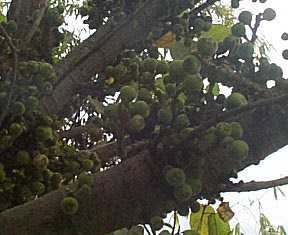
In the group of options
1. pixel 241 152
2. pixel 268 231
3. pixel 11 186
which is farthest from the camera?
pixel 268 231

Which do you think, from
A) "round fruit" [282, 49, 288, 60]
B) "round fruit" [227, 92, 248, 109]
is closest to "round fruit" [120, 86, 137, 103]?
"round fruit" [227, 92, 248, 109]

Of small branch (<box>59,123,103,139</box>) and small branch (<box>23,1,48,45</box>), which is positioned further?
small branch (<box>59,123,103,139</box>)

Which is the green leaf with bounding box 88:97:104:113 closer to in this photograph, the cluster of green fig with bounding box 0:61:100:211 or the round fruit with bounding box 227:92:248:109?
the cluster of green fig with bounding box 0:61:100:211

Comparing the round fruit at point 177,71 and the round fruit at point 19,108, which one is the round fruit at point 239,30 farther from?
the round fruit at point 19,108

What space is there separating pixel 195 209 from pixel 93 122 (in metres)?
0.39

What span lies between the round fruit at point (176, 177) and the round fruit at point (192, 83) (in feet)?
0.28

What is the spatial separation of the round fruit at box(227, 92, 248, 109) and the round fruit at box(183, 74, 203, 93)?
3 centimetres

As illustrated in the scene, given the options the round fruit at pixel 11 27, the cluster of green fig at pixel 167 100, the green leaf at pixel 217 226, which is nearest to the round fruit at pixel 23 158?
the cluster of green fig at pixel 167 100

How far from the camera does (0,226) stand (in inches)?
30.7

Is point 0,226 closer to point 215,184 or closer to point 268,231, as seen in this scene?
point 215,184

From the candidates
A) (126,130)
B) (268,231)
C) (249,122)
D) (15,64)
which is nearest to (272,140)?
(249,122)

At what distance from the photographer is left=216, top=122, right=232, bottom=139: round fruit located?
28.4 inches

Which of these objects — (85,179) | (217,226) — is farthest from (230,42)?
(217,226)

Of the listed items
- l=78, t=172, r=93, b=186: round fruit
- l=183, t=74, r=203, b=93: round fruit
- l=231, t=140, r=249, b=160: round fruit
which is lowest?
l=231, t=140, r=249, b=160: round fruit
